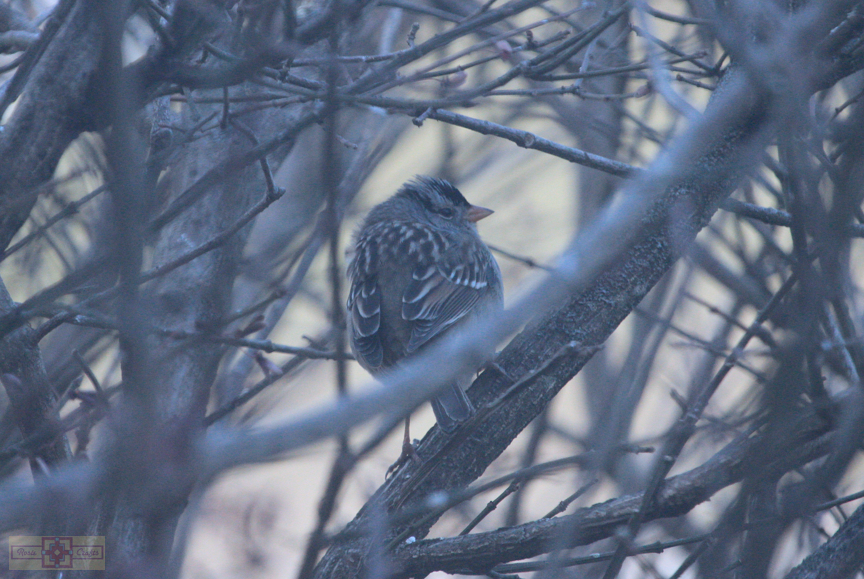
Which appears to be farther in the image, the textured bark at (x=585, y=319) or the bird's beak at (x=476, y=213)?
the bird's beak at (x=476, y=213)

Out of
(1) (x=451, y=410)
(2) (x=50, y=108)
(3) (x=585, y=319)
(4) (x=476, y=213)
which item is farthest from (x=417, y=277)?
(2) (x=50, y=108)

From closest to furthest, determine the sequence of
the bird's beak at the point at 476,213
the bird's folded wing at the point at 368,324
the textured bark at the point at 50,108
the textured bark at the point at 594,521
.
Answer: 1. the textured bark at the point at 594,521
2. the textured bark at the point at 50,108
3. the bird's folded wing at the point at 368,324
4. the bird's beak at the point at 476,213

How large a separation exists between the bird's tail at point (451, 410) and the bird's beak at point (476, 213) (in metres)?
2.46

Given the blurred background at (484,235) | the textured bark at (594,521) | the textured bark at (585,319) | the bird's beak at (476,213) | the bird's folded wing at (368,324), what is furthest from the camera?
the bird's beak at (476,213)

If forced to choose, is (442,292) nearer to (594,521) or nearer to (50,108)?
(594,521)

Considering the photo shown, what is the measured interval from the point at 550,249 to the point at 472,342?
7.78m

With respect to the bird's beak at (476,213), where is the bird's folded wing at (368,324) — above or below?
below

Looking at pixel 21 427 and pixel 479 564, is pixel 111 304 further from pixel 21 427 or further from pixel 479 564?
pixel 479 564

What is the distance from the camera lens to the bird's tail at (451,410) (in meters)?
3.92

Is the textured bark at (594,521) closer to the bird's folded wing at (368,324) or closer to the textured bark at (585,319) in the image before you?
the textured bark at (585,319)

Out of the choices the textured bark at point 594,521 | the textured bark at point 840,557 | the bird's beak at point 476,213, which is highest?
the bird's beak at point 476,213

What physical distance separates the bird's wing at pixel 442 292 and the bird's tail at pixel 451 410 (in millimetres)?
928

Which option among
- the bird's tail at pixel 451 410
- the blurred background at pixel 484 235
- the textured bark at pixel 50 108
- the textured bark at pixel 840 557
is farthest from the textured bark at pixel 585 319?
the textured bark at pixel 50 108

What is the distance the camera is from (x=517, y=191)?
29.1 ft
